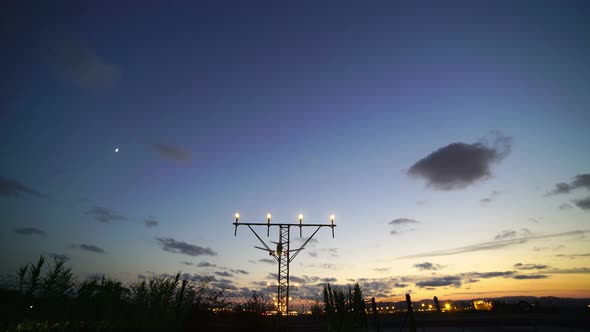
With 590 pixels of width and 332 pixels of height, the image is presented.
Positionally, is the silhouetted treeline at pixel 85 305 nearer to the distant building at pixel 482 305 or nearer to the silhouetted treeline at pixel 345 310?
the silhouetted treeline at pixel 345 310

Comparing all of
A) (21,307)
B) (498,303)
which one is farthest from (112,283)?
(498,303)

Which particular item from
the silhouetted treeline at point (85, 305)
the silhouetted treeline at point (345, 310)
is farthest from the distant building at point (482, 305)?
the silhouetted treeline at point (85, 305)

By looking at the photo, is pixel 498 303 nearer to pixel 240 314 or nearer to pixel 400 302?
pixel 400 302

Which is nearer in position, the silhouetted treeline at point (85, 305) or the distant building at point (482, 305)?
the silhouetted treeline at point (85, 305)

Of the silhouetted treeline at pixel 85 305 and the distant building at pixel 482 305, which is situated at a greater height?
the silhouetted treeline at pixel 85 305

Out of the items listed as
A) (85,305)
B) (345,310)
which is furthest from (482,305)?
(85,305)

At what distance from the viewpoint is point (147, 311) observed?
27.8ft

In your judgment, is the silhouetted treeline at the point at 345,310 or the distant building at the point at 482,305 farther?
the distant building at the point at 482,305

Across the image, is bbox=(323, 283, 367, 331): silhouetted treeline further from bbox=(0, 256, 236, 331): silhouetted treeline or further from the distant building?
the distant building

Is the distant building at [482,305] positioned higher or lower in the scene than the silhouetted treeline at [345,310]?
lower

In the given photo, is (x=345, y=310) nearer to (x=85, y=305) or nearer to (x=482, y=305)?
(x=85, y=305)

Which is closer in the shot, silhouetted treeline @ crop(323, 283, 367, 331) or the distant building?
silhouetted treeline @ crop(323, 283, 367, 331)

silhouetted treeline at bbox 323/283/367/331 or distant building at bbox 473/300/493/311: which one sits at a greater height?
silhouetted treeline at bbox 323/283/367/331

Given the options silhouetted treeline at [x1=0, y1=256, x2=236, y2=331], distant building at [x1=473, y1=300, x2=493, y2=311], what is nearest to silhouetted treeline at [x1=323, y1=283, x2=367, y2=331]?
silhouetted treeline at [x1=0, y1=256, x2=236, y2=331]
